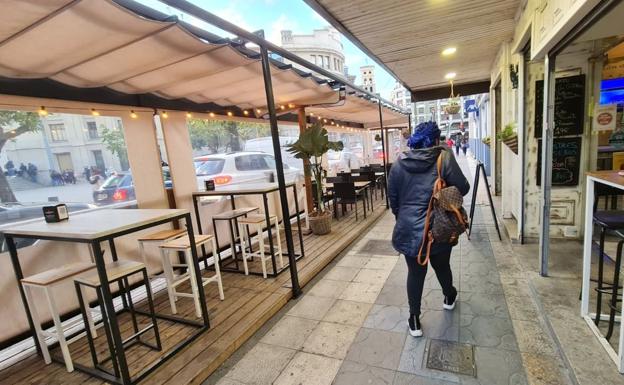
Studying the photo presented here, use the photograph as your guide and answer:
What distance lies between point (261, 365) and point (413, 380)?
1.04 m

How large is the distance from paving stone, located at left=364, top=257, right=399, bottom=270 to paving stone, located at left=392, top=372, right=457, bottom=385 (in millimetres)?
1741

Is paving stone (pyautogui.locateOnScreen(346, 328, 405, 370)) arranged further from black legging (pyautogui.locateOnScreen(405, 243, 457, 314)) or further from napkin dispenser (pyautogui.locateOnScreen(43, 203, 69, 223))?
napkin dispenser (pyautogui.locateOnScreen(43, 203, 69, 223))

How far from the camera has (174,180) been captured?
388 cm

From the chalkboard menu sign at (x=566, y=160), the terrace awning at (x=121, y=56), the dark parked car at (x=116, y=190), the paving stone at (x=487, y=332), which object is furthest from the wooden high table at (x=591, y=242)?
the dark parked car at (x=116, y=190)

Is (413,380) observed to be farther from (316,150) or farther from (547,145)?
(316,150)

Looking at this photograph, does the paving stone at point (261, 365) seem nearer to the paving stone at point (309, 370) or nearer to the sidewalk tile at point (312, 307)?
the paving stone at point (309, 370)

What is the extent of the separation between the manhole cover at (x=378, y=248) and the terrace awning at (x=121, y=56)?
2.39 m

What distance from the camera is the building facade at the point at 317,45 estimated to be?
4788 cm

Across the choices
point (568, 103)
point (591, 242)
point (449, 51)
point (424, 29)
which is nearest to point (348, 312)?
point (591, 242)

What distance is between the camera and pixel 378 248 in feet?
14.3

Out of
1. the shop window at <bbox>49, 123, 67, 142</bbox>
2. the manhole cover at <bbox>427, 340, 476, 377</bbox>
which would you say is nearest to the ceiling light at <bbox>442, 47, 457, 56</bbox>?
the manhole cover at <bbox>427, 340, 476, 377</bbox>

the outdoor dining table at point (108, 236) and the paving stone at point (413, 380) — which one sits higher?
the outdoor dining table at point (108, 236)

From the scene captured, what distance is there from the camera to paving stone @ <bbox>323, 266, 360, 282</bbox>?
3498 mm

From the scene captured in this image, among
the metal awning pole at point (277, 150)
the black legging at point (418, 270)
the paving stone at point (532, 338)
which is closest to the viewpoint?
the paving stone at point (532, 338)
